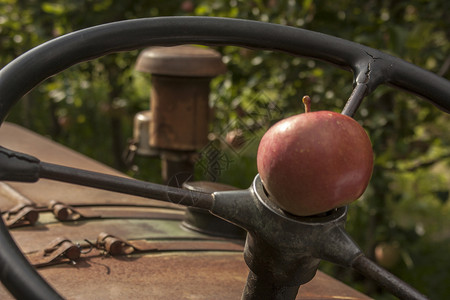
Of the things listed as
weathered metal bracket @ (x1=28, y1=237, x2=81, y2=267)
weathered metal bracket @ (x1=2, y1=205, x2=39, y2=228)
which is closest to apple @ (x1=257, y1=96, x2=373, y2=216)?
weathered metal bracket @ (x1=28, y1=237, x2=81, y2=267)

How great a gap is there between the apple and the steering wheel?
0.10 ft

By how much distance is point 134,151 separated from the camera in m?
2.50

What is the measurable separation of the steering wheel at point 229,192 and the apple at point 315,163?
0.10 feet

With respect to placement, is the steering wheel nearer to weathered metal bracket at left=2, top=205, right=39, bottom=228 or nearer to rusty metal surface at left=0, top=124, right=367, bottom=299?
rusty metal surface at left=0, top=124, right=367, bottom=299

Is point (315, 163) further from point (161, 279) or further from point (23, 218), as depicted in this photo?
point (23, 218)

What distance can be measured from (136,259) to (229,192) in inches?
19.2

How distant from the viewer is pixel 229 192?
0.68 meters

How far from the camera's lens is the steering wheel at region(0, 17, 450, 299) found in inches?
24.1

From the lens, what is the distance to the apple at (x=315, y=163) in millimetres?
608

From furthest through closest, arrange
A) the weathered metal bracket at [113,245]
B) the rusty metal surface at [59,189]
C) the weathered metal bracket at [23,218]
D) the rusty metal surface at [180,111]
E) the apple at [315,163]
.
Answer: the rusty metal surface at [180,111]
the rusty metal surface at [59,189]
the weathered metal bracket at [23,218]
the weathered metal bracket at [113,245]
the apple at [315,163]

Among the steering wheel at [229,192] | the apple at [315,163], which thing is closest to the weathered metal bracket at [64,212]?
the steering wheel at [229,192]

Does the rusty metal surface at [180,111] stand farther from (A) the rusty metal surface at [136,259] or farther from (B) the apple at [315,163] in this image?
(B) the apple at [315,163]

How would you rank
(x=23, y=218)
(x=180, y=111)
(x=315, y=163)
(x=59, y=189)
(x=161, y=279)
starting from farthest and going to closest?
(x=180, y=111) < (x=59, y=189) < (x=23, y=218) < (x=161, y=279) < (x=315, y=163)

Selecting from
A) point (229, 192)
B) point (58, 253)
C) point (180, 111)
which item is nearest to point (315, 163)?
point (229, 192)
